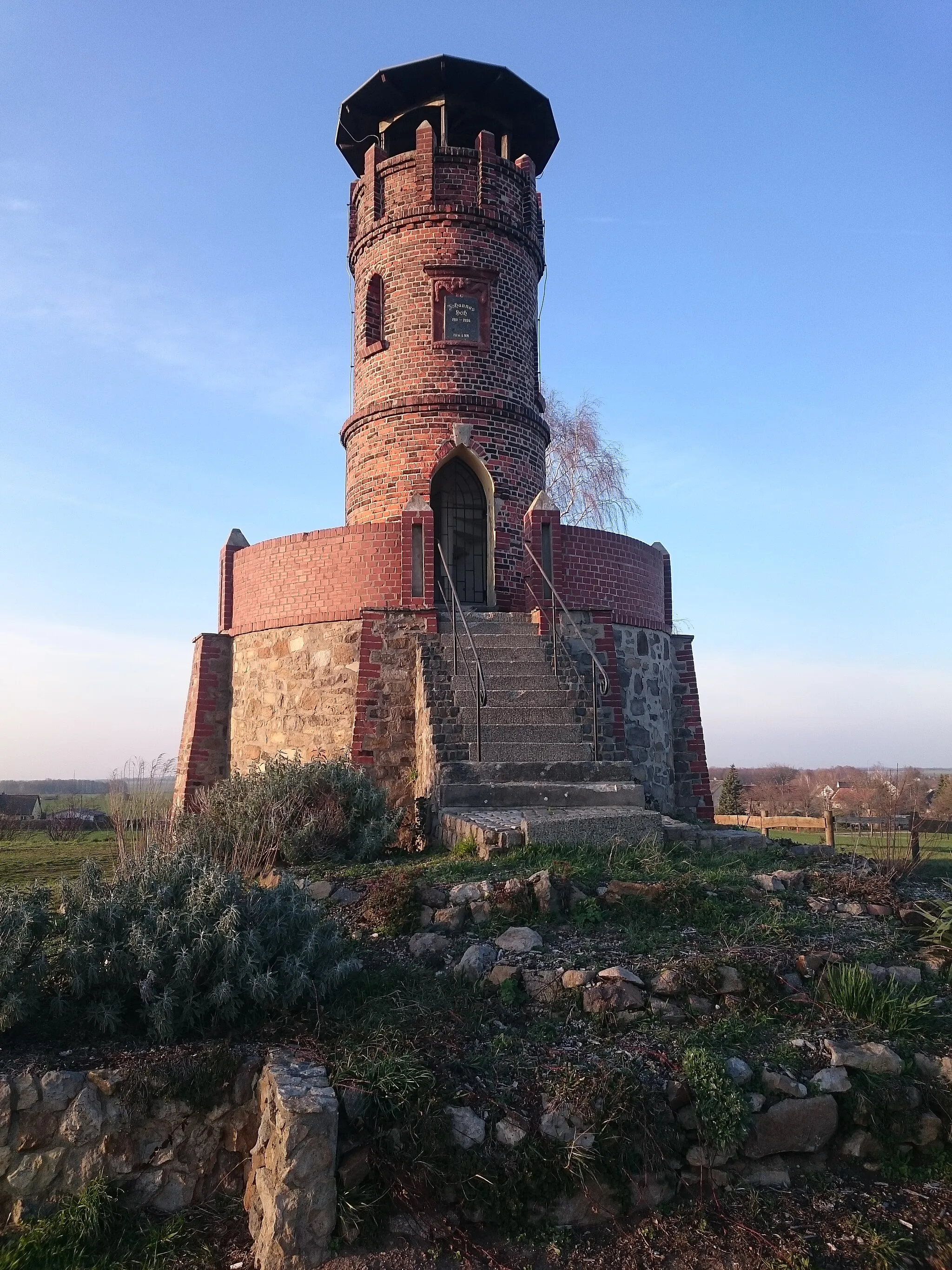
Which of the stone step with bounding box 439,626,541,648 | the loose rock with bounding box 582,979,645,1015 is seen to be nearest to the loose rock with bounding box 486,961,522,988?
the loose rock with bounding box 582,979,645,1015

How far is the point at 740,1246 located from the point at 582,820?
391cm

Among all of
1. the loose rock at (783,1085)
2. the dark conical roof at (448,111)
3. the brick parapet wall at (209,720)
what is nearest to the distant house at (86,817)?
the brick parapet wall at (209,720)

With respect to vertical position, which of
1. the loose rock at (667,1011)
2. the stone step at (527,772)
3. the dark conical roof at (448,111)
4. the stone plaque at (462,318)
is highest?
the dark conical roof at (448,111)

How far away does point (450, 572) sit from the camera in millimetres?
13703

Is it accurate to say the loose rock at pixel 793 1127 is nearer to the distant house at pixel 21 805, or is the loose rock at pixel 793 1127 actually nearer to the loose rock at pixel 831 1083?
the loose rock at pixel 831 1083

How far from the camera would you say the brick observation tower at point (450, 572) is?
34.7 feet

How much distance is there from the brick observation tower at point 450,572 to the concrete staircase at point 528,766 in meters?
0.03

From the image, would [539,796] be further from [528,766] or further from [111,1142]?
[111,1142]

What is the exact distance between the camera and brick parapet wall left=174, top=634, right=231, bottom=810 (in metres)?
13.0

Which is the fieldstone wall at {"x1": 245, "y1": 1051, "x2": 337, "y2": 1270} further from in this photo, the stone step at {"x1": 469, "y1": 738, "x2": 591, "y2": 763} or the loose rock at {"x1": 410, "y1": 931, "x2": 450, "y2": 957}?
the stone step at {"x1": 469, "y1": 738, "x2": 591, "y2": 763}

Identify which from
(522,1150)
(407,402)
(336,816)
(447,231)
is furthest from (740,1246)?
(447,231)

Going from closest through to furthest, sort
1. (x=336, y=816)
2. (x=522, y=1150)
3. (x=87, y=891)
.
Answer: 1. (x=522, y=1150)
2. (x=87, y=891)
3. (x=336, y=816)

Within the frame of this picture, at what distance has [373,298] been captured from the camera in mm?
14789

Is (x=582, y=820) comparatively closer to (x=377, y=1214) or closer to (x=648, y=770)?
(x=377, y=1214)
